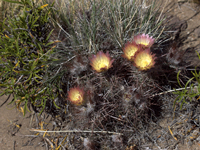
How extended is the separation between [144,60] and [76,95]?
66 cm

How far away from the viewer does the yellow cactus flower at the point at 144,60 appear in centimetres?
143

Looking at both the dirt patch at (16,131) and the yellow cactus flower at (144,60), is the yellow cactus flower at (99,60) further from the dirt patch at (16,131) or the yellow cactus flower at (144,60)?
the dirt patch at (16,131)

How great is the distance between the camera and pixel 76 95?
1597 mm

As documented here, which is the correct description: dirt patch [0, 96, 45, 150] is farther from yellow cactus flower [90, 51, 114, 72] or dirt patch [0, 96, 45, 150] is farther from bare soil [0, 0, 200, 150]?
yellow cactus flower [90, 51, 114, 72]

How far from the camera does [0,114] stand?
2070 millimetres

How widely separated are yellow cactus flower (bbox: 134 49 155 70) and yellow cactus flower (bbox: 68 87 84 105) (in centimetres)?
52

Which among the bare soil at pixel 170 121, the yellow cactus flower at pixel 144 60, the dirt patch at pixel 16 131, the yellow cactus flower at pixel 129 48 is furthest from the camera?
the dirt patch at pixel 16 131

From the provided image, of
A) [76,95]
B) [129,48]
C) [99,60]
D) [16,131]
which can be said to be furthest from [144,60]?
[16,131]

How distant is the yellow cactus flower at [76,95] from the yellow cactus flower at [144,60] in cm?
52

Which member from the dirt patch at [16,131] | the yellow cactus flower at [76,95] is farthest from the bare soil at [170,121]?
the yellow cactus flower at [76,95]

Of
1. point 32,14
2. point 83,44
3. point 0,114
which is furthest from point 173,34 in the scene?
point 0,114

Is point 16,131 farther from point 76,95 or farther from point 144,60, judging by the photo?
point 144,60

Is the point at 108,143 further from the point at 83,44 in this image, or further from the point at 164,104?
the point at 83,44

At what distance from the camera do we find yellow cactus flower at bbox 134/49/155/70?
1434 millimetres
